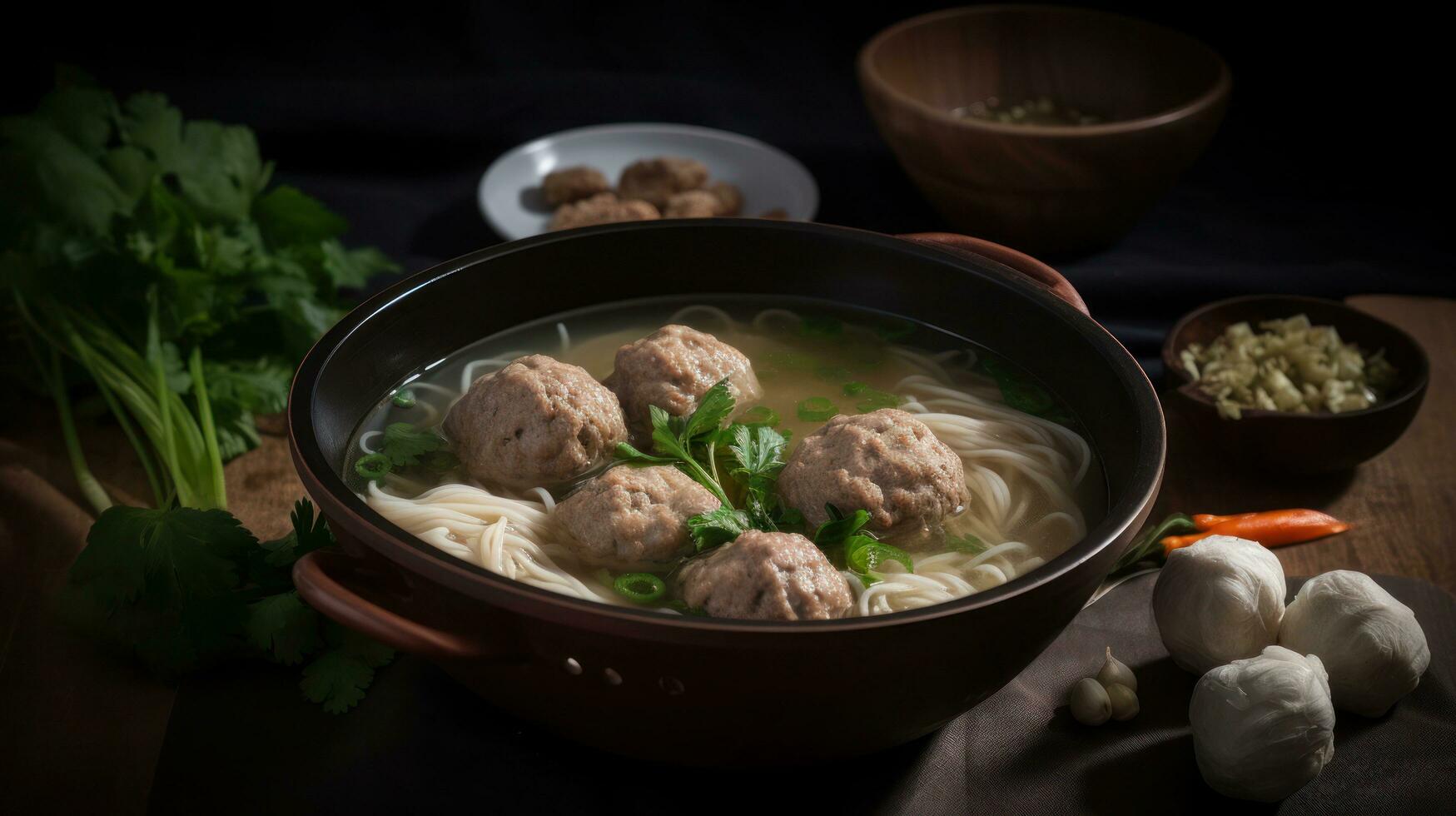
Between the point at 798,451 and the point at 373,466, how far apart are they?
98 cm

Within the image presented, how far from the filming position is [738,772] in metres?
2.51

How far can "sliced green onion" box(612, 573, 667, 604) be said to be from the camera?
2.52 meters

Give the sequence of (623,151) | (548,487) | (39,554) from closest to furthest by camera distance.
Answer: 1. (548,487)
2. (39,554)
3. (623,151)

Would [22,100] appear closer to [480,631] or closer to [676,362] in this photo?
[676,362]

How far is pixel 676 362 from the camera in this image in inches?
117

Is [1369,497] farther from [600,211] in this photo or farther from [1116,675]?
[600,211]

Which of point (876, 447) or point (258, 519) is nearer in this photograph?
point (876, 447)

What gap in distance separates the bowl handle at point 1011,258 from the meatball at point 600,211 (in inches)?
78.9

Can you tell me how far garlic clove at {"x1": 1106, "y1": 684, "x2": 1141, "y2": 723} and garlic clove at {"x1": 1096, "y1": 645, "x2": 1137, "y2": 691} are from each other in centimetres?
4

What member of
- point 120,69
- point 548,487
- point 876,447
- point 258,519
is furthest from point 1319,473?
point 120,69

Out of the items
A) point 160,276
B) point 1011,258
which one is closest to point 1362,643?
point 1011,258

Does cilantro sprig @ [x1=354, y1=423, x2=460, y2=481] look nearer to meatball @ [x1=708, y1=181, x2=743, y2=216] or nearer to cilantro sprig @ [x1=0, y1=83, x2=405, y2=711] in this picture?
cilantro sprig @ [x1=0, y1=83, x2=405, y2=711]

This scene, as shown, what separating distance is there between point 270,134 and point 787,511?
4038 millimetres

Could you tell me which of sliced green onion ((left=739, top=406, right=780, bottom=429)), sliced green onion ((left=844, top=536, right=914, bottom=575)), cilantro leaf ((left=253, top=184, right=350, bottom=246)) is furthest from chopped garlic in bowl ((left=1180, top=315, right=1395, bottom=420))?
cilantro leaf ((left=253, top=184, right=350, bottom=246))
